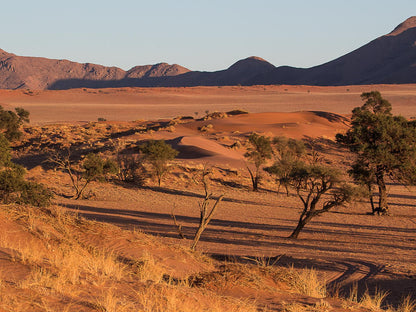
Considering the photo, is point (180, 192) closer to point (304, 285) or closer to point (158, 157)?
point (158, 157)

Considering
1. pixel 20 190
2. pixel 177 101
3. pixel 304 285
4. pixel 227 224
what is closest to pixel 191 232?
pixel 227 224

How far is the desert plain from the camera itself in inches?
309

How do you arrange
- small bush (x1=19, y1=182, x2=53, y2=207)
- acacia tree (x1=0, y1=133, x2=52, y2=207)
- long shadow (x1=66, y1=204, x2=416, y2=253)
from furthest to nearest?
acacia tree (x1=0, y1=133, x2=52, y2=207)
small bush (x1=19, y1=182, x2=53, y2=207)
long shadow (x1=66, y1=204, x2=416, y2=253)

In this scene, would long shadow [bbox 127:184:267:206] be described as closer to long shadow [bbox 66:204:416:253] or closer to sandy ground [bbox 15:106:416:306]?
sandy ground [bbox 15:106:416:306]

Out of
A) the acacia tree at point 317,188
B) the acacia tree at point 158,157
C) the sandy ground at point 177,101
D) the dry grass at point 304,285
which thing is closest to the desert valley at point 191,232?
the dry grass at point 304,285

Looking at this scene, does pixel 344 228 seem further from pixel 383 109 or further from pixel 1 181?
pixel 383 109

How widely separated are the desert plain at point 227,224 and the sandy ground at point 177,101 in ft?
103

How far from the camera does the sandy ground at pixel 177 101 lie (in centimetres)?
9300

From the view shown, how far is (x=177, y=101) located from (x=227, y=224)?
10037cm

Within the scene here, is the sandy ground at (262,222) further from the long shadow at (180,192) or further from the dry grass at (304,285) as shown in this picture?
the dry grass at (304,285)

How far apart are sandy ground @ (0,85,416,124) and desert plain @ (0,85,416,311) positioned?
3151 cm

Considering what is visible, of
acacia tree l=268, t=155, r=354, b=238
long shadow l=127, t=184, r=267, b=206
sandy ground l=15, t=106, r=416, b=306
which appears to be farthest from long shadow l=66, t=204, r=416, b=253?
long shadow l=127, t=184, r=267, b=206

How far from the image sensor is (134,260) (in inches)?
364

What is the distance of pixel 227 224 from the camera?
2219cm
